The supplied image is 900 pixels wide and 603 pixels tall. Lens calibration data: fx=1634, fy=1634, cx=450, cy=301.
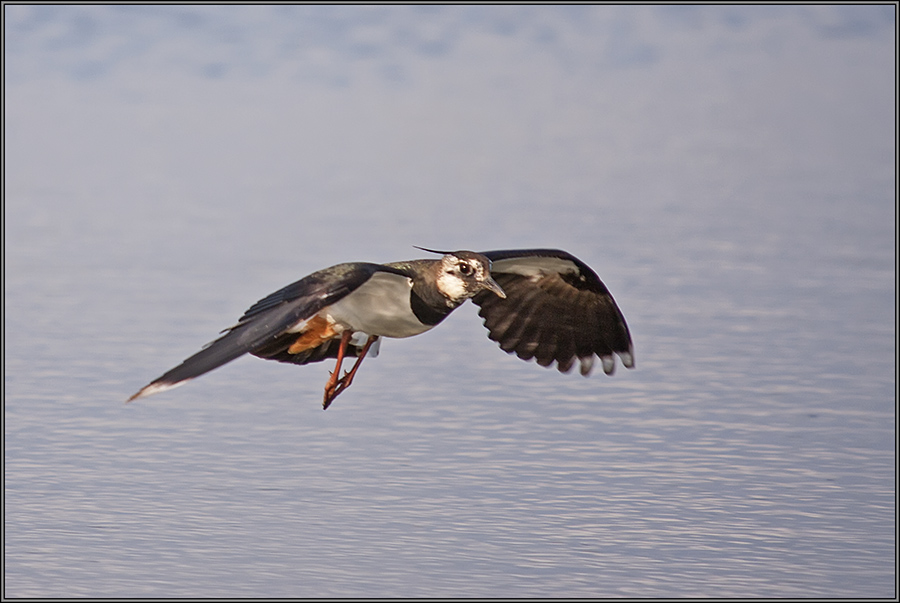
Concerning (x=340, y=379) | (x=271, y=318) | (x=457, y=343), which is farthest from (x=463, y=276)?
(x=457, y=343)

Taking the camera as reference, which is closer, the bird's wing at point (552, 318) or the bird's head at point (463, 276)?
the bird's head at point (463, 276)

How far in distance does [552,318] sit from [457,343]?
2.11 metres

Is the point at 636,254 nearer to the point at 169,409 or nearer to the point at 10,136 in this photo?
the point at 169,409

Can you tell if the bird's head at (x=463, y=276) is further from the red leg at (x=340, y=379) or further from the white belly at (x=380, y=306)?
the red leg at (x=340, y=379)

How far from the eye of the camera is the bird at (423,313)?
600cm

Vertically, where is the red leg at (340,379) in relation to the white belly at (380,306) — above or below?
below

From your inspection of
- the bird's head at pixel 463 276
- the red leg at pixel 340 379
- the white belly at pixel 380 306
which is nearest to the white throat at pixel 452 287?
the bird's head at pixel 463 276

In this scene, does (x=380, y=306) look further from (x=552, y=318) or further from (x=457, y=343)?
(x=457, y=343)

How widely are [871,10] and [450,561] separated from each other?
16.0 metres

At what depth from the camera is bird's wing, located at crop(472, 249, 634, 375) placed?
7.80m

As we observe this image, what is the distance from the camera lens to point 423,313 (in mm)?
6883

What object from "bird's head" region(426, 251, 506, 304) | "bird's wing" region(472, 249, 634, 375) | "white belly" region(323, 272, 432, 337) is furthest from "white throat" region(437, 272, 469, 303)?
"bird's wing" region(472, 249, 634, 375)

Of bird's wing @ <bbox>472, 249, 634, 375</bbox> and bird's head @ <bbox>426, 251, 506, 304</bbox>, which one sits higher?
bird's head @ <bbox>426, 251, 506, 304</bbox>

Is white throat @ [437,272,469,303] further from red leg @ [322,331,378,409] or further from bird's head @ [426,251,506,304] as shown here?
red leg @ [322,331,378,409]
